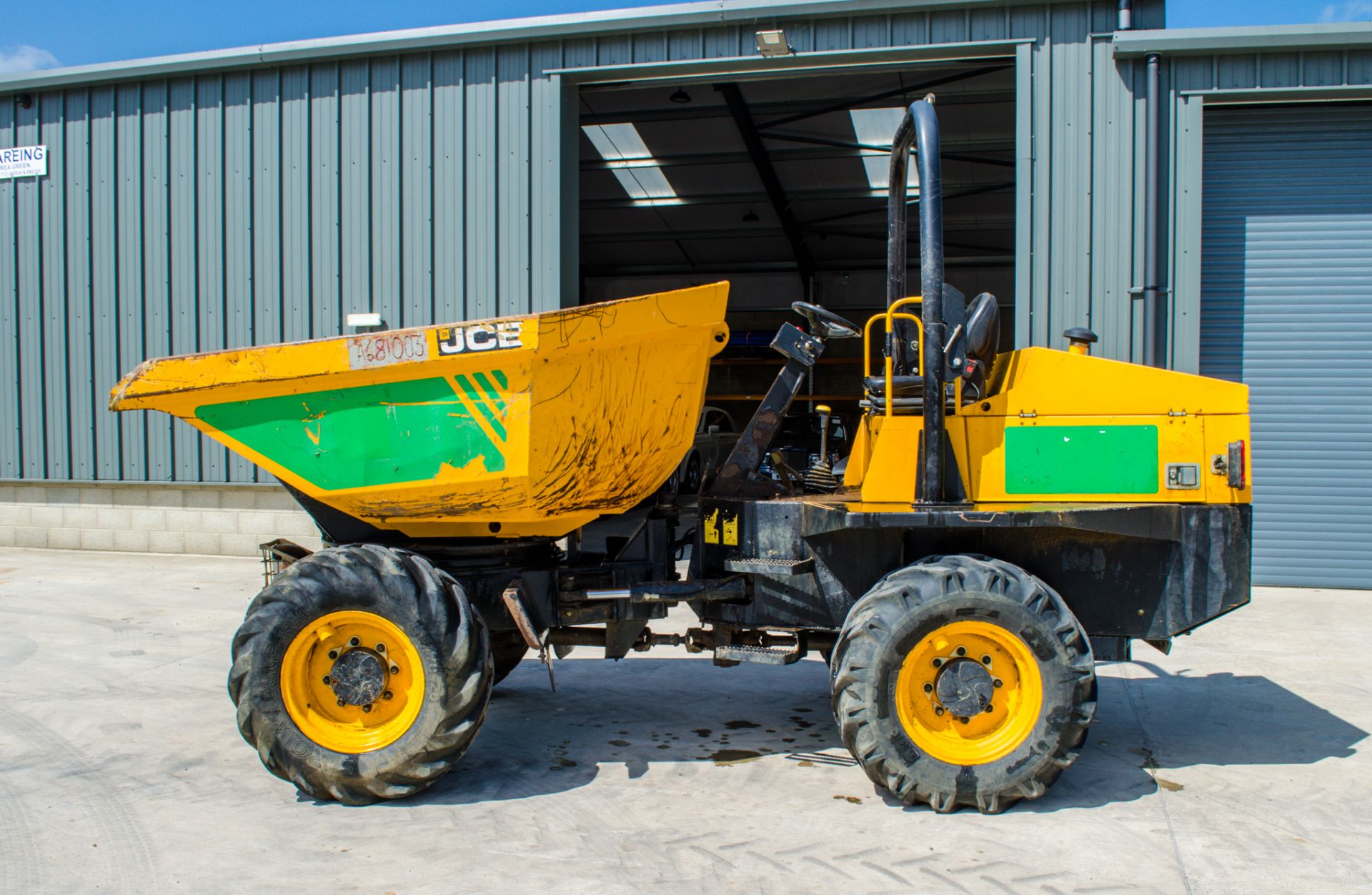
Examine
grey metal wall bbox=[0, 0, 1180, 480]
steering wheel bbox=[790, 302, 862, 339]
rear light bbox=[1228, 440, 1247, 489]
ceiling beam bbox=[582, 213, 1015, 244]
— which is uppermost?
ceiling beam bbox=[582, 213, 1015, 244]

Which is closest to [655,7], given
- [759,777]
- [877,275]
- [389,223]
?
[389,223]

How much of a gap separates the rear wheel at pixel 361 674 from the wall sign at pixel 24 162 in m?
10.4

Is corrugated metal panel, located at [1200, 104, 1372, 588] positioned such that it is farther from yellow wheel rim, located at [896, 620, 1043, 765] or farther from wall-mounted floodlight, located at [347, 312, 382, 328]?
wall-mounted floodlight, located at [347, 312, 382, 328]

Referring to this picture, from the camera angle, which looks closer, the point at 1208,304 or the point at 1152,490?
the point at 1152,490

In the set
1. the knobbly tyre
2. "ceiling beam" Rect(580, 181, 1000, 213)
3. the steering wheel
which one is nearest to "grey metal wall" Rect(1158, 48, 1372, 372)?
the knobbly tyre

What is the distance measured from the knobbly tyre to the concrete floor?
32 centimetres

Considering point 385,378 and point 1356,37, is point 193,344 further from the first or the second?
point 1356,37

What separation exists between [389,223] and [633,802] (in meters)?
8.32

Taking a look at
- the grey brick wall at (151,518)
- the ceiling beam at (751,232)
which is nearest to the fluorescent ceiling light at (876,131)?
the ceiling beam at (751,232)

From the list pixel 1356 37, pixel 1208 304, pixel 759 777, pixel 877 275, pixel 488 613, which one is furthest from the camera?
pixel 877 275

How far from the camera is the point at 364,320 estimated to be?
1084 centimetres

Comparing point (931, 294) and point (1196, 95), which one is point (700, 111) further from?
point (931, 294)

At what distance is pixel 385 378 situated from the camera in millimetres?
4332

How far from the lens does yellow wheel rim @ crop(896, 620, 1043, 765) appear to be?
13.8 ft
